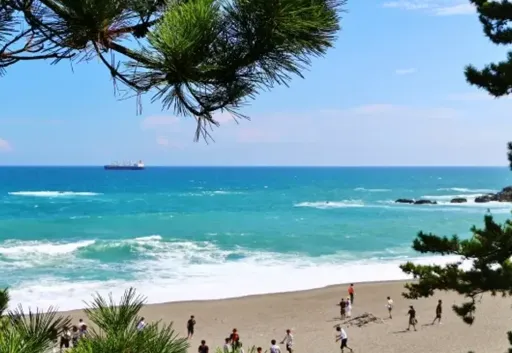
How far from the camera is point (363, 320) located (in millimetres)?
17938

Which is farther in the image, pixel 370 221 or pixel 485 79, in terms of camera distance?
Answer: pixel 370 221

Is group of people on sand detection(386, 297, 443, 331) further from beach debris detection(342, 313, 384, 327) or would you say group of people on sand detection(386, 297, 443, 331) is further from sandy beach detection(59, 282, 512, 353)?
beach debris detection(342, 313, 384, 327)

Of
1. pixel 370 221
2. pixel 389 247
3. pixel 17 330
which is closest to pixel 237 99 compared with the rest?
pixel 17 330

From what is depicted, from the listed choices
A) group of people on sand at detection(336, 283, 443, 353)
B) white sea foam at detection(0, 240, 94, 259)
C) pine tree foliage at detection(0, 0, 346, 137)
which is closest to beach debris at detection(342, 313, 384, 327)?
group of people on sand at detection(336, 283, 443, 353)

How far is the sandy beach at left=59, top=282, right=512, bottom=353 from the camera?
50.8ft

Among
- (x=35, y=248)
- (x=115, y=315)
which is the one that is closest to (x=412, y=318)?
(x=115, y=315)

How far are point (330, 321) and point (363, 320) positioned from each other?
3.59ft

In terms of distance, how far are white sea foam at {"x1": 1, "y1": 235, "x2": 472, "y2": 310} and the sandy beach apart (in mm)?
1391

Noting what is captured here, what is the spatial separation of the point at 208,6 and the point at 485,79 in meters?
7.79

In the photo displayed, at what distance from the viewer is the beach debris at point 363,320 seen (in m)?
17.7

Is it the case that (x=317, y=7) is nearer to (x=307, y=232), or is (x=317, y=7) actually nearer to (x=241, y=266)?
(x=241, y=266)

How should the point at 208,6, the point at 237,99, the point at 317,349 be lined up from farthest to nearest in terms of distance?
the point at 317,349, the point at 237,99, the point at 208,6

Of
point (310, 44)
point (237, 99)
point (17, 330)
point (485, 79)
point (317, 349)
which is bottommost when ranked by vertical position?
point (317, 349)

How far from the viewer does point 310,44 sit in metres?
2.96
